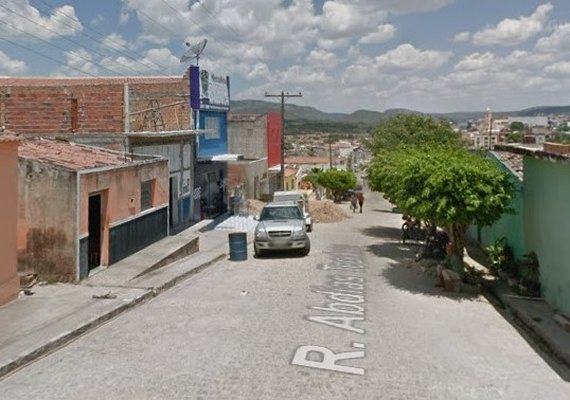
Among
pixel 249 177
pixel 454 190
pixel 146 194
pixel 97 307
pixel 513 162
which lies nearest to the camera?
pixel 97 307

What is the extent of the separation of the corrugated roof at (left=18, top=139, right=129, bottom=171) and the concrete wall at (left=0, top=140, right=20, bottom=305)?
1886 millimetres

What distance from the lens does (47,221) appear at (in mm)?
13453

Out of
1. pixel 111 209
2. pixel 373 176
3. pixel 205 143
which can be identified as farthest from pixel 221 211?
pixel 111 209

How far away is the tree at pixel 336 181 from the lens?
2275 inches

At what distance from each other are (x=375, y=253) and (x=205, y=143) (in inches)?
458

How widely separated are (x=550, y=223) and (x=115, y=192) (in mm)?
10513

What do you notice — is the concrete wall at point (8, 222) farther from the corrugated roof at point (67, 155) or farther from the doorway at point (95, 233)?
the doorway at point (95, 233)

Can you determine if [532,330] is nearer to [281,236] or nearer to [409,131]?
[281,236]

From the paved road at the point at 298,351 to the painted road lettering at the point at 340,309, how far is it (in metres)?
0.04

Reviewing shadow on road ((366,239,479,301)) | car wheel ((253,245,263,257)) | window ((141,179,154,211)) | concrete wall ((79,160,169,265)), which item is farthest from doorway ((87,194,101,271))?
shadow on road ((366,239,479,301))

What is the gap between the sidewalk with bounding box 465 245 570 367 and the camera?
1000 centimetres

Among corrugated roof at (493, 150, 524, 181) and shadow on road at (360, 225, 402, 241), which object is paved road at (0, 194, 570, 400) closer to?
corrugated roof at (493, 150, 524, 181)

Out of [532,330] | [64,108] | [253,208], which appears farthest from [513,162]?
[253,208]

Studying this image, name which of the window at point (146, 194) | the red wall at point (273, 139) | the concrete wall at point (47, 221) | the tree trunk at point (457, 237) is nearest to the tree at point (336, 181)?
the red wall at point (273, 139)
